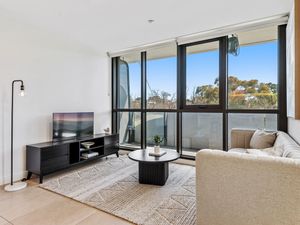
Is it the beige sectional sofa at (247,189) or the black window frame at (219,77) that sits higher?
the black window frame at (219,77)

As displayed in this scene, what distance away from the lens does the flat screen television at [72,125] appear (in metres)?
3.59

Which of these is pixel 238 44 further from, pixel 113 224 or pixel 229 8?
pixel 113 224

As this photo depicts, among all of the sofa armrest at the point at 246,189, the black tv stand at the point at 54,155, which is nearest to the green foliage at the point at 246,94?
the sofa armrest at the point at 246,189

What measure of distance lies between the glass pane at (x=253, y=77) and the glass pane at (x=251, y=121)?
16 centimetres

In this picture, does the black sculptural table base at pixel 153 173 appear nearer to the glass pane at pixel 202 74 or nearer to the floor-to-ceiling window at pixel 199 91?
the floor-to-ceiling window at pixel 199 91

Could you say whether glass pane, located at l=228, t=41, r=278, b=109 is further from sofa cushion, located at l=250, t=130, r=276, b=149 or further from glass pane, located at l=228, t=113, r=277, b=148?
sofa cushion, located at l=250, t=130, r=276, b=149

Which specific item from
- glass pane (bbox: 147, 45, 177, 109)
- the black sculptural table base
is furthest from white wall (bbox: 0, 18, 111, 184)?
the black sculptural table base

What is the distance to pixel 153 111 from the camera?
Answer: 15.4 ft

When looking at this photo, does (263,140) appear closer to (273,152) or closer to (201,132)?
(273,152)

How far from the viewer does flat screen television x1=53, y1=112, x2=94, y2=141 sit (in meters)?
3.59

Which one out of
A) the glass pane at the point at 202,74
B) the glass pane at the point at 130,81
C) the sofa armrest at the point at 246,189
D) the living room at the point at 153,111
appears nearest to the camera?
the sofa armrest at the point at 246,189

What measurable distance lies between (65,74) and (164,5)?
240 cm

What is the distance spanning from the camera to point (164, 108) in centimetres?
453

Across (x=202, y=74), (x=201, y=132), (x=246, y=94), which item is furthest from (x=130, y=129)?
(x=246, y=94)
